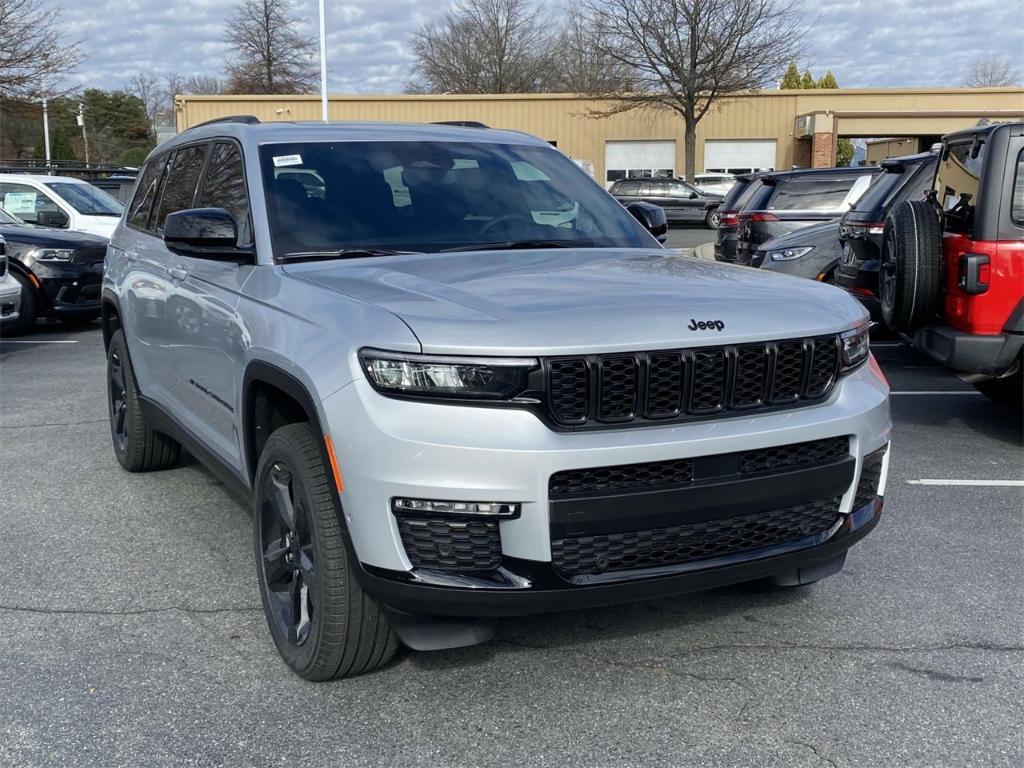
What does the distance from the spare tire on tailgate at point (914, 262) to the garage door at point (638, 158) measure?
39.6 metres

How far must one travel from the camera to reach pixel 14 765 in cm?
295

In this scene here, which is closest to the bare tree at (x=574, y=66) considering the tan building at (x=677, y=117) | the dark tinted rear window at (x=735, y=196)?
the tan building at (x=677, y=117)

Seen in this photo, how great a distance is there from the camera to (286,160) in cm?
424

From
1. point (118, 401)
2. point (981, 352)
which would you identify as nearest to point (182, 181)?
point (118, 401)

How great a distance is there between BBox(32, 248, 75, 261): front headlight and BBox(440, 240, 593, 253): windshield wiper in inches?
390

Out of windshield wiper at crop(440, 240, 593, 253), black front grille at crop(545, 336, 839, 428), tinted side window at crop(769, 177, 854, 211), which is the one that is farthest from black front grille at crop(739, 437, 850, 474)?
tinted side window at crop(769, 177, 854, 211)

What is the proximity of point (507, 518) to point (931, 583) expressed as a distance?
227cm

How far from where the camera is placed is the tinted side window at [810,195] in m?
12.6

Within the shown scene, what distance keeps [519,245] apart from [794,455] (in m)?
1.50

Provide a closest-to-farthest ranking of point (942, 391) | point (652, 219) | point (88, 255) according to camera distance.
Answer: point (652, 219), point (942, 391), point (88, 255)

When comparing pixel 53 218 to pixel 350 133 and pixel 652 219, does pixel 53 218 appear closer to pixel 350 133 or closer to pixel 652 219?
pixel 350 133

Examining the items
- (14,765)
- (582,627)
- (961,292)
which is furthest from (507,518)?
(961,292)

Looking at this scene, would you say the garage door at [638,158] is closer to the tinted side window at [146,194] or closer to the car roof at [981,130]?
the car roof at [981,130]

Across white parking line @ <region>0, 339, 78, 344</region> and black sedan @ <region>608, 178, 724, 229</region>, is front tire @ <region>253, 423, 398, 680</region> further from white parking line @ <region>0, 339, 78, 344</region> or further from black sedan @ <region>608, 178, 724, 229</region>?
black sedan @ <region>608, 178, 724, 229</region>
